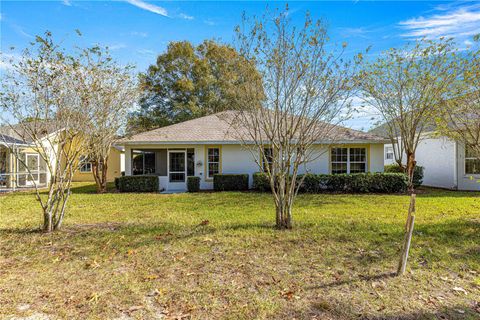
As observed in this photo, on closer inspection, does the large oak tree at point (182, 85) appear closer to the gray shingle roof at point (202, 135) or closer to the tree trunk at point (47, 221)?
the gray shingle roof at point (202, 135)

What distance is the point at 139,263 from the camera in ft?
14.3

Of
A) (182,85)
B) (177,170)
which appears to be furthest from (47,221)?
(182,85)

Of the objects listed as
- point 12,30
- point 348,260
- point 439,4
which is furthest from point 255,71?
point 439,4

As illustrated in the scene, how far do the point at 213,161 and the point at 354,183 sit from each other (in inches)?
284

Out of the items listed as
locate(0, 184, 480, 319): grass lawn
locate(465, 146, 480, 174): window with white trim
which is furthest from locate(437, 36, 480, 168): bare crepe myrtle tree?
locate(465, 146, 480, 174): window with white trim

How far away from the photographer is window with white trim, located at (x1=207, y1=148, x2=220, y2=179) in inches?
583

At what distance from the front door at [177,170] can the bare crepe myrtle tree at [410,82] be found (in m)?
9.75

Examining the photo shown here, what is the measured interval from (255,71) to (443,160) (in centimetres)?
1499

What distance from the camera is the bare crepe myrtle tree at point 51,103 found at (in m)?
5.79

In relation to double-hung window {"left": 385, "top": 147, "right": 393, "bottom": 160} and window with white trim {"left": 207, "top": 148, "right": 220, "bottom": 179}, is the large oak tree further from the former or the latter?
double-hung window {"left": 385, "top": 147, "right": 393, "bottom": 160}

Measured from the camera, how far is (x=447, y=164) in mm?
15500

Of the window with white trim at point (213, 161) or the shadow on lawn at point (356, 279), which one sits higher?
the window with white trim at point (213, 161)

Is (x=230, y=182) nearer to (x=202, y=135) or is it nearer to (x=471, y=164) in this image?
(x=202, y=135)

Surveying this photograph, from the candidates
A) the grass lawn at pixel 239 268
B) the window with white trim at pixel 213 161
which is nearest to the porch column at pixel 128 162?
the window with white trim at pixel 213 161
